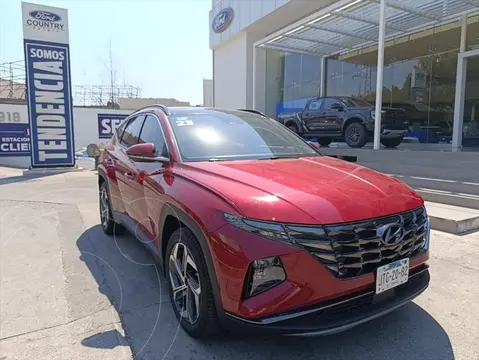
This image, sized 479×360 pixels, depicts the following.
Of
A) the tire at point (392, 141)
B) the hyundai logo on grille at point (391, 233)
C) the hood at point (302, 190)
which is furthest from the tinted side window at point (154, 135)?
the tire at point (392, 141)

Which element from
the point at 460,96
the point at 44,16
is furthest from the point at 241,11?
the point at 460,96

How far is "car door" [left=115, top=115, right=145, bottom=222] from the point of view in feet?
12.2

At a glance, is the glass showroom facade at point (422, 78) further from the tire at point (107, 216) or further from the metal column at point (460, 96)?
the tire at point (107, 216)

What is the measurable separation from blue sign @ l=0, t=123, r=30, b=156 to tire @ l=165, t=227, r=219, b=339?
17675 mm

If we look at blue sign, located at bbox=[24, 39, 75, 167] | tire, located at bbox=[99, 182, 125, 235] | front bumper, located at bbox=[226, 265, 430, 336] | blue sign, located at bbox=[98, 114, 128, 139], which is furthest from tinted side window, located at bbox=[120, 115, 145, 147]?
blue sign, located at bbox=[98, 114, 128, 139]

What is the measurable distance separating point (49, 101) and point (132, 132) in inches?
381

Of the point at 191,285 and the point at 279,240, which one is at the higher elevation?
the point at 279,240

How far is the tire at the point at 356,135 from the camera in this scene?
10711 millimetres

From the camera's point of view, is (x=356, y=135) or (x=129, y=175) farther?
(x=356, y=135)

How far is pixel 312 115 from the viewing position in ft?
40.2

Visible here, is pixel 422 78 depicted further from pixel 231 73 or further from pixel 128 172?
pixel 128 172

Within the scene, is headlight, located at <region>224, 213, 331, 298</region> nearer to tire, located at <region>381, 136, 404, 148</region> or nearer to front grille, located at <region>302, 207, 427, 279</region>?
front grille, located at <region>302, 207, 427, 279</region>

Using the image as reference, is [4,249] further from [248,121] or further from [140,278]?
[248,121]

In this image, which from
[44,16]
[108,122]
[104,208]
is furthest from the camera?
[108,122]
